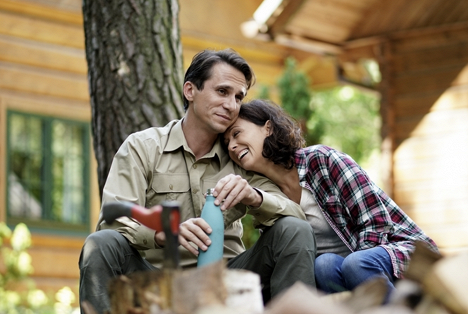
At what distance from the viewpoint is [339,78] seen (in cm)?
1048

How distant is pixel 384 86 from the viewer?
9.18m

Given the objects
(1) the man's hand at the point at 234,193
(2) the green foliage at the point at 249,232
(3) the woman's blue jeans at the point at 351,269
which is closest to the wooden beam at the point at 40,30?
(2) the green foliage at the point at 249,232

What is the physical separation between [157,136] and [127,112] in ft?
1.95

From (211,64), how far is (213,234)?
1.13 metres

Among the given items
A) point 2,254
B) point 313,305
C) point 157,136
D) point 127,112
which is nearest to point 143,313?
point 313,305

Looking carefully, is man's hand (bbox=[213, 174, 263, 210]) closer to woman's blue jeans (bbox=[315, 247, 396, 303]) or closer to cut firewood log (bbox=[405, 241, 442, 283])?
woman's blue jeans (bbox=[315, 247, 396, 303])

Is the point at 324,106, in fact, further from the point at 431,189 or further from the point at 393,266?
the point at 393,266

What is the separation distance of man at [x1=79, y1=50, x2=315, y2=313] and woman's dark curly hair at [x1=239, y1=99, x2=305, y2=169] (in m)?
0.09

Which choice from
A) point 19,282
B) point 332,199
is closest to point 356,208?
point 332,199

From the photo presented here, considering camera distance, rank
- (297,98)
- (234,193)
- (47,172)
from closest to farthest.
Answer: (234,193), (47,172), (297,98)

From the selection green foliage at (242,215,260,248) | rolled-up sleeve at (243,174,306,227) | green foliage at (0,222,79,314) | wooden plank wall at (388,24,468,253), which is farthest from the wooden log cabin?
rolled-up sleeve at (243,174,306,227)

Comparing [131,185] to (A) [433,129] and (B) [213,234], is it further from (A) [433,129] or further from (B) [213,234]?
(A) [433,129]

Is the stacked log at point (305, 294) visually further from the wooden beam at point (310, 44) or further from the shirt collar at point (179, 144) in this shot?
the wooden beam at point (310, 44)

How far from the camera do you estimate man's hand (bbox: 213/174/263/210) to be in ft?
10.3
